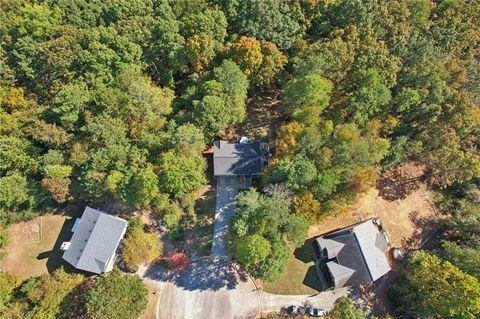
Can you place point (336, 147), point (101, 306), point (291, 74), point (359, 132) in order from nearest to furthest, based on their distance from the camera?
1. point (101, 306)
2. point (336, 147)
3. point (359, 132)
4. point (291, 74)

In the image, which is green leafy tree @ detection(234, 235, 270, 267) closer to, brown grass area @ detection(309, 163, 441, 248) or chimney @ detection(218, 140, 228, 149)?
brown grass area @ detection(309, 163, 441, 248)

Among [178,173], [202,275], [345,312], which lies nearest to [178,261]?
[202,275]

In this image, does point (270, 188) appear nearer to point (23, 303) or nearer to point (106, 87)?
point (106, 87)

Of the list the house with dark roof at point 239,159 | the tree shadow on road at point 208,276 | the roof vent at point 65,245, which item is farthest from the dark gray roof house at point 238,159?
the roof vent at point 65,245

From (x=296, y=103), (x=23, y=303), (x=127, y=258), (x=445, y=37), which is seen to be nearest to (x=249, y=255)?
(x=127, y=258)

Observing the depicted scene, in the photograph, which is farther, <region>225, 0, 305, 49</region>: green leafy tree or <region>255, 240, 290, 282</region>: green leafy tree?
<region>225, 0, 305, 49</region>: green leafy tree

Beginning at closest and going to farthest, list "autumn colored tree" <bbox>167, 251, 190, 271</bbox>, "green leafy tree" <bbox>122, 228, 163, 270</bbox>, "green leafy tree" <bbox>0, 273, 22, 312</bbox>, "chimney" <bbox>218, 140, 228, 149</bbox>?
"green leafy tree" <bbox>0, 273, 22, 312</bbox> → "green leafy tree" <bbox>122, 228, 163, 270</bbox> → "autumn colored tree" <bbox>167, 251, 190, 271</bbox> → "chimney" <bbox>218, 140, 228, 149</bbox>

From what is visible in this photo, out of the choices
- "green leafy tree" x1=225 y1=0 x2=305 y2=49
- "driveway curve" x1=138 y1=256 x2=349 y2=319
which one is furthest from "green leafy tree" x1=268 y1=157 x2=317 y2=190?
"green leafy tree" x1=225 y1=0 x2=305 y2=49

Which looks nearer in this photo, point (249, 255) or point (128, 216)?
point (249, 255)

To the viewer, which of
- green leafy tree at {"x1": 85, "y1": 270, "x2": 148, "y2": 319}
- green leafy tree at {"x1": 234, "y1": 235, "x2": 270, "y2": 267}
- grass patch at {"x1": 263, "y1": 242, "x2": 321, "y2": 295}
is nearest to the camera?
green leafy tree at {"x1": 85, "y1": 270, "x2": 148, "y2": 319}
